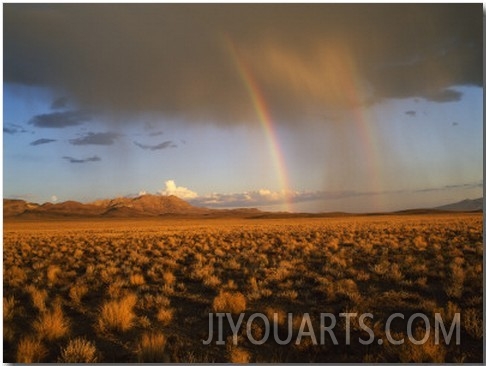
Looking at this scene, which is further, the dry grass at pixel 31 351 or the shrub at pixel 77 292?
the shrub at pixel 77 292

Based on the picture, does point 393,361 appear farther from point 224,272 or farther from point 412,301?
point 224,272

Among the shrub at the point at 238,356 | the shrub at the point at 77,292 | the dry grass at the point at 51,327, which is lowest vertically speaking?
the shrub at the point at 238,356

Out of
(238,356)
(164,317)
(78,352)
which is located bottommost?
(238,356)

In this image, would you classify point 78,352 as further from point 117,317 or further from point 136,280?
A: point 136,280

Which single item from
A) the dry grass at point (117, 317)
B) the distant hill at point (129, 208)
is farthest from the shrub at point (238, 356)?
the distant hill at point (129, 208)

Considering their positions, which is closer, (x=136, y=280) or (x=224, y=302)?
(x=224, y=302)

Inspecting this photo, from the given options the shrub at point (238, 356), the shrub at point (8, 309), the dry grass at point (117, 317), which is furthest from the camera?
the shrub at point (8, 309)

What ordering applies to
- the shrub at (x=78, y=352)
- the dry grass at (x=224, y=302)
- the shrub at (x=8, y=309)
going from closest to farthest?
the shrub at (x=78, y=352) → the dry grass at (x=224, y=302) → the shrub at (x=8, y=309)

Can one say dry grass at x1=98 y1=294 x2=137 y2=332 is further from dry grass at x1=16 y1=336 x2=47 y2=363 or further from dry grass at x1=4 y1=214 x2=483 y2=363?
dry grass at x1=16 y1=336 x2=47 y2=363

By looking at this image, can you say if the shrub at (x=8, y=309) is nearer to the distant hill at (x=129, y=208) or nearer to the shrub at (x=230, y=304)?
the shrub at (x=230, y=304)

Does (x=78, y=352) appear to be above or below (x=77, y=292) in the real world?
below

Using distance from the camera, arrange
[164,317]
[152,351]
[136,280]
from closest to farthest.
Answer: [152,351] → [164,317] → [136,280]

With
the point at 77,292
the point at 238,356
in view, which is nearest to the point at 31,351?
the point at 77,292

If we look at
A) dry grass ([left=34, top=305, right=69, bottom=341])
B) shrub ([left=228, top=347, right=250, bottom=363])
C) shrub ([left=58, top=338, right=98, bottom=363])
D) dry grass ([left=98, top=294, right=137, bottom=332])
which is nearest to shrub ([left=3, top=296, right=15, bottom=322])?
dry grass ([left=34, top=305, right=69, bottom=341])
